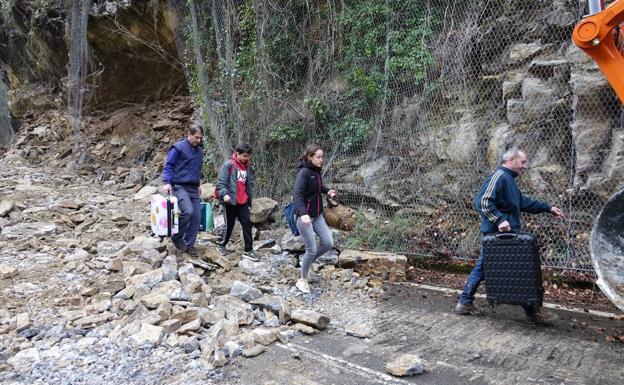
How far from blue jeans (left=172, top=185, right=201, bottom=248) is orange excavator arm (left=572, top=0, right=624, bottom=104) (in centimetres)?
433

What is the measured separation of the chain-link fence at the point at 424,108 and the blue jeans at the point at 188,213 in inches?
88.2

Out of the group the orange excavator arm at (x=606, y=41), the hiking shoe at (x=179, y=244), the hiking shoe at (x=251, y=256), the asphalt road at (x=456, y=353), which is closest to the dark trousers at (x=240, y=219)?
the hiking shoe at (x=251, y=256)

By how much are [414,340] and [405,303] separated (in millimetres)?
1034

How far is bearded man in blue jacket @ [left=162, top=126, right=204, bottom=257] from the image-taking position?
558 cm

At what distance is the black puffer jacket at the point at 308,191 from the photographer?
497 cm

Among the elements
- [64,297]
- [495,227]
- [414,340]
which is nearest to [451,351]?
[414,340]

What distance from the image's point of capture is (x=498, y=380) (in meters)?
3.17

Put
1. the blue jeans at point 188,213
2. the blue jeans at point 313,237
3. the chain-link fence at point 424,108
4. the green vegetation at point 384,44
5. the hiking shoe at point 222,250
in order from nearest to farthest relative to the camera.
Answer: the blue jeans at point 313,237
the chain-link fence at point 424,108
the blue jeans at point 188,213
the hiking shoe at point 222,250
the green vegetation at point 384,44

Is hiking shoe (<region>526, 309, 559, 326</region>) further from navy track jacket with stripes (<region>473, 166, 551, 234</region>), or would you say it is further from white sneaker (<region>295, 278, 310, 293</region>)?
white sneaker (<region>295, 278, 310, 293</region>)

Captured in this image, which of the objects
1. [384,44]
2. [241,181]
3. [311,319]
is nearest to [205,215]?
[241,181]

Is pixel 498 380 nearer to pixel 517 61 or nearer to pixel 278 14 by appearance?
pixel 517 61

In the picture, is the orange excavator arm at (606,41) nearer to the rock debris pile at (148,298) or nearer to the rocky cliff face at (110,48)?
the rock debris pile at (148,298)

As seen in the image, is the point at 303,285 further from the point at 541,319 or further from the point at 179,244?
the point at 541,319

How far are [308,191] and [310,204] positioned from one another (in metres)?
0.15
